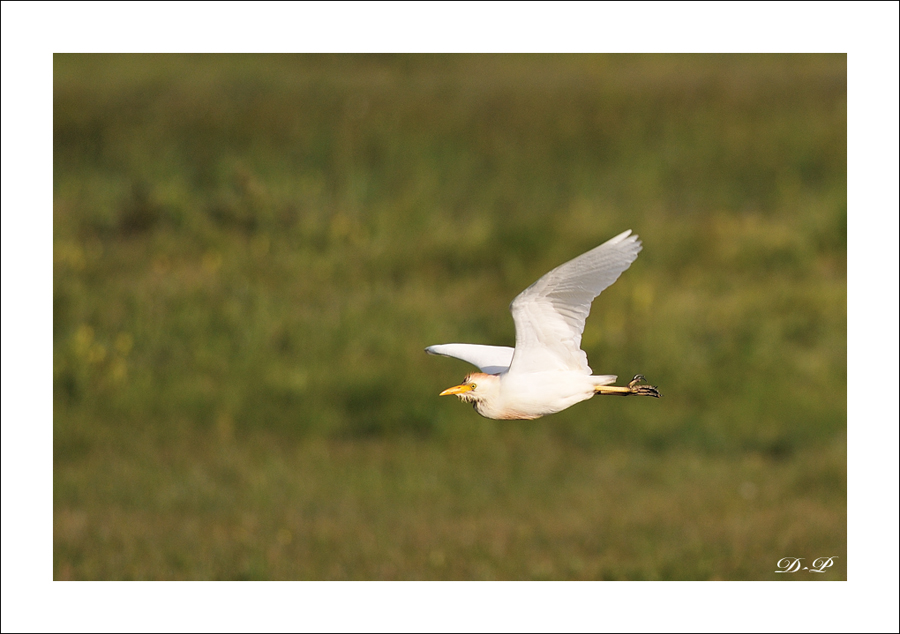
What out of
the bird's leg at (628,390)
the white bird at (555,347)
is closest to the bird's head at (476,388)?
the white bird at (555,347)

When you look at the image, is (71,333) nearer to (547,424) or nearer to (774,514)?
(547,424)

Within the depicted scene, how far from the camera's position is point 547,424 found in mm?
15938

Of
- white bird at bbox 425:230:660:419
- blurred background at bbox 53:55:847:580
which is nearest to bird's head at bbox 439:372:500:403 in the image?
white bird at bbox 425:230:660:419

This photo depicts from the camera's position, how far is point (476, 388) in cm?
190

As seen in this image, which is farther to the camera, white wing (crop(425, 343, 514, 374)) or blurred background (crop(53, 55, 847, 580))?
blurred background (crop(53, 55, 847, 580))

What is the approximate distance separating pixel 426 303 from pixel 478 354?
1235 cm

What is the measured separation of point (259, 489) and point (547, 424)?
4.65m

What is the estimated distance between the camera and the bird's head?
1.86 metres

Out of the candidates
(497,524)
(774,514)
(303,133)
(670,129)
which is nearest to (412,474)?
(497,524)
